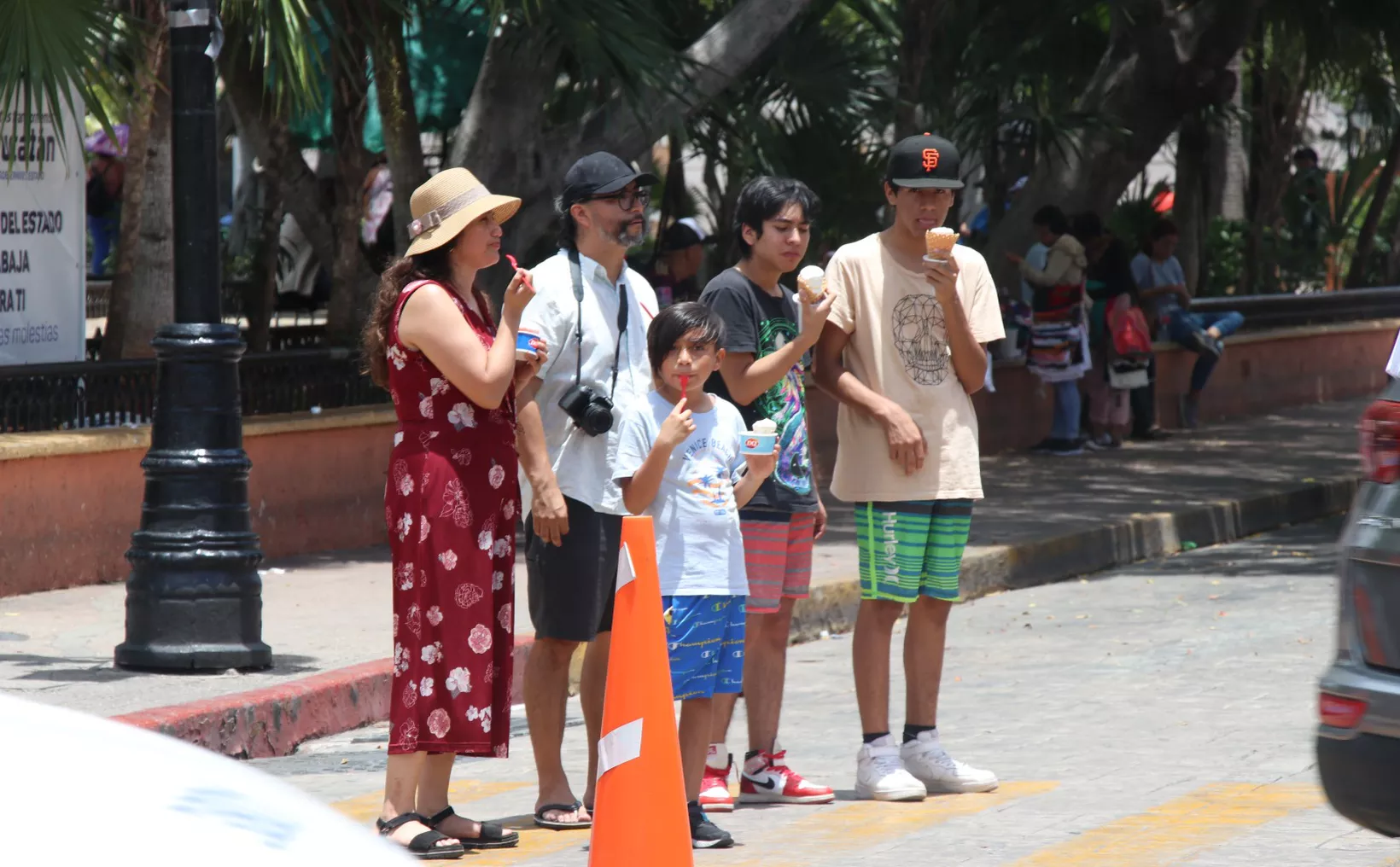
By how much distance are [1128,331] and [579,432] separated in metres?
11.0

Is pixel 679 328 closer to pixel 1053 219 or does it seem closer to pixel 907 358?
pixel 907 358

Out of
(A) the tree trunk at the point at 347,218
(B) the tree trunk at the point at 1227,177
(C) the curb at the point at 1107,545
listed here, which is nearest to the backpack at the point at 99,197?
(A) the tree trunk at the point at 347,218

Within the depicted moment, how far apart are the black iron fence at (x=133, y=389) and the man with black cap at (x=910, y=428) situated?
10.7 ft

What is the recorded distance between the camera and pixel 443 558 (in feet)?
18.9

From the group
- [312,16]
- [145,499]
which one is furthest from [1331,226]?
[145,499]

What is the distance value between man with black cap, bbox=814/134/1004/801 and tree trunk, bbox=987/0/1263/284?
9792mm

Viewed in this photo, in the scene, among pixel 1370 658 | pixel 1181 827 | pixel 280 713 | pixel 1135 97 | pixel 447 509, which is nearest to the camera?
pixel 1370 658

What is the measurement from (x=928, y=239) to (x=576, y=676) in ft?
10.9

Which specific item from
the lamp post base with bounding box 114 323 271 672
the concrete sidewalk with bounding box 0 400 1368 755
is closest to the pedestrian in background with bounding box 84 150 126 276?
the concrete sidewalk with bounding box 0 400 1368 755

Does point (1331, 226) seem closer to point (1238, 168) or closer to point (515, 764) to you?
point (1238, 168)

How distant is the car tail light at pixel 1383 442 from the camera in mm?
4703

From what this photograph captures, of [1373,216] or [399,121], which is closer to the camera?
[399,121]

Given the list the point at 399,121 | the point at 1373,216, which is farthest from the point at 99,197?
the point at 1373,216

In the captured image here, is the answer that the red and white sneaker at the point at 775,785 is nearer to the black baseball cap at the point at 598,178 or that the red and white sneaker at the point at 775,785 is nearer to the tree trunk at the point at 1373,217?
the black baseball cap at the point at 598,178
